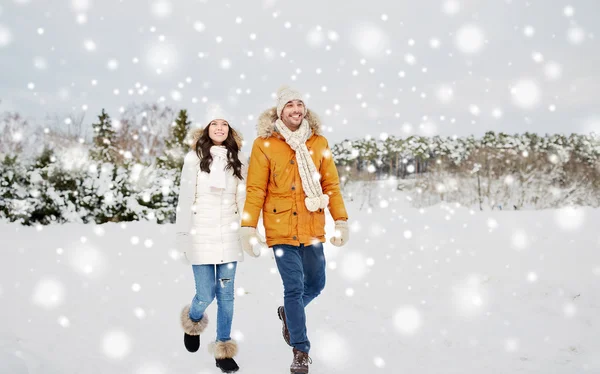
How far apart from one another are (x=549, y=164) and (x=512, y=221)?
59.7ft

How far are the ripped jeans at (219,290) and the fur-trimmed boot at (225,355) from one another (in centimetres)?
8

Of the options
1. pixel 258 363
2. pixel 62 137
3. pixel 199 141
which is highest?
pixel 62 137

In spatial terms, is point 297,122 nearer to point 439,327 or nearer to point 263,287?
point 439,327

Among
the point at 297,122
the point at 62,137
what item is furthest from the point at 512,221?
the point at 62,137

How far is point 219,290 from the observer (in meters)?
3.86

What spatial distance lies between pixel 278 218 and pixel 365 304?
2487 millimetres

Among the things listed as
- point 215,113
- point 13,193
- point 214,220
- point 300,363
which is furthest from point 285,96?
point 13,193

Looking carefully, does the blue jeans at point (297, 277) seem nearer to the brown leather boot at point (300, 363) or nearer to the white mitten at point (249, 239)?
the brown leather boot at point (300, 363)

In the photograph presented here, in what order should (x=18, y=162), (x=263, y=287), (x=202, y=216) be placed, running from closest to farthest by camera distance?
(x=202, y=216) → (x=263, y=287) → (x=18, y=162)

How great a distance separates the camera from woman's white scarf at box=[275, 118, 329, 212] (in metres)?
3.73

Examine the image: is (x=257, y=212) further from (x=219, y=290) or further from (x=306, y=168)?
(x=219, y=290)

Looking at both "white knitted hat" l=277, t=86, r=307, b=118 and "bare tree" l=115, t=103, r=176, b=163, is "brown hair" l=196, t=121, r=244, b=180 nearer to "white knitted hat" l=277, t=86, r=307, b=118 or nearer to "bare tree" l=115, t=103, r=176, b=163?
"white knitted hat" l=277, t=86, r=307, b=118

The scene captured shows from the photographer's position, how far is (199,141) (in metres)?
3.94

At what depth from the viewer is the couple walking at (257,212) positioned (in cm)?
368
